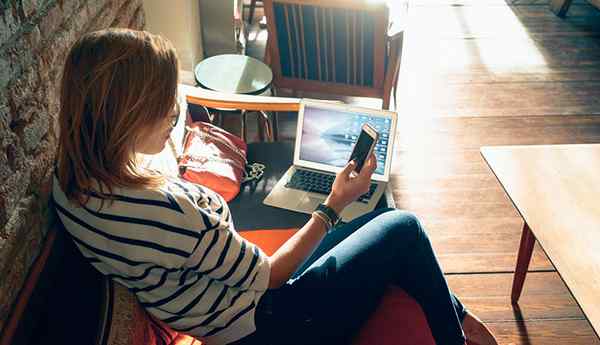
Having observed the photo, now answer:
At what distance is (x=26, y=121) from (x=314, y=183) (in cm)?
97

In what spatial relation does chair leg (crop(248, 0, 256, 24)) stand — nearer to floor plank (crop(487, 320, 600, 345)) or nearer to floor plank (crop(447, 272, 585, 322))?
floor plank (crop(447, 272, 585, 322))

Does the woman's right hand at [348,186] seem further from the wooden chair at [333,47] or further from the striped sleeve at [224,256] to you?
the wooden chair at [333,47]

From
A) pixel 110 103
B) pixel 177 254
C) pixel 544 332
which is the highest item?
pixel 110 103

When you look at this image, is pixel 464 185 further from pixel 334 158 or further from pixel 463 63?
pixel 463 63

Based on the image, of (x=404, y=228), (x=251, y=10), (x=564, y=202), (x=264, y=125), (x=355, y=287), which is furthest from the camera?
(x=251, y=10)

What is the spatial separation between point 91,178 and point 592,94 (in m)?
3.11

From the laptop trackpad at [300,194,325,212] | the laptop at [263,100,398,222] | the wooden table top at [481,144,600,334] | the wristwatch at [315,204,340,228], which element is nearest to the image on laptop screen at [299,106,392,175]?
the laptop at [263,100,398,222]

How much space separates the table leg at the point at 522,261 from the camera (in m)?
2.02

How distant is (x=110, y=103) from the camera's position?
1083 mm

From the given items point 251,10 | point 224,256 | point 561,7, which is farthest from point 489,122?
point 224,256

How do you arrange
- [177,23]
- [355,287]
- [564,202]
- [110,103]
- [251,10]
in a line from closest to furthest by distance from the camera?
[110,103] → [355,287] → [564,202] → [177,23] → [251,10]

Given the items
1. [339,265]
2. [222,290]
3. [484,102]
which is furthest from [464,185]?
[222,290]

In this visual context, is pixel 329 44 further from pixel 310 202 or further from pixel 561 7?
pixel 561 7

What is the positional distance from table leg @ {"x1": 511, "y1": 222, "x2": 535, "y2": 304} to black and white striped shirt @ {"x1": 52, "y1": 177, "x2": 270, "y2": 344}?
1071 mm
